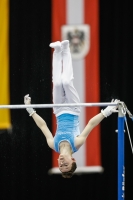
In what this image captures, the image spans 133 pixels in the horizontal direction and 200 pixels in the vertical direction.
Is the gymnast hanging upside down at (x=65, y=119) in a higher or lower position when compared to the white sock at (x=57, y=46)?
lower

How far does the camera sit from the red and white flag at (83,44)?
6109 mm

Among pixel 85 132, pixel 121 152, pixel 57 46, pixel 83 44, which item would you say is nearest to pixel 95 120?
pixel 85 132

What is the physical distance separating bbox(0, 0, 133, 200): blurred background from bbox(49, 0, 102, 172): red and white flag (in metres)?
0.04

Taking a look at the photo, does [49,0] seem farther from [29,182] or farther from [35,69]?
[29,182]

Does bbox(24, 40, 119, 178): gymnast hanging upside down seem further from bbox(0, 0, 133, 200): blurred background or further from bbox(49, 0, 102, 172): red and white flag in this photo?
bbox(0, 0, 133, 200): blurred background

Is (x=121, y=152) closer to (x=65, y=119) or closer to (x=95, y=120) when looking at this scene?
(x=95, y=120)

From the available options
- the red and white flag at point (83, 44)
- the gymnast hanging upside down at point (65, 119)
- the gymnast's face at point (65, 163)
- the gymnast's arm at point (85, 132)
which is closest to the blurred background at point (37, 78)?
the red and white flag at point (83, 44)

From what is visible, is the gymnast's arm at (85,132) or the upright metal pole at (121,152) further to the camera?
the gymnast's arm at (85,132)

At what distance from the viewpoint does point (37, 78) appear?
20.4ft

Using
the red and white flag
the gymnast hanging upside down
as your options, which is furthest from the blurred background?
the gymnast hanging upside down

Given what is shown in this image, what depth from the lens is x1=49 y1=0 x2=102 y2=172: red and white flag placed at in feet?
20.0

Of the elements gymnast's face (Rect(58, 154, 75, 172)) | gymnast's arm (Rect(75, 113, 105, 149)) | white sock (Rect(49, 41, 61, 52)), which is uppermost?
white sock (Rect(49, 41, 61, 52))

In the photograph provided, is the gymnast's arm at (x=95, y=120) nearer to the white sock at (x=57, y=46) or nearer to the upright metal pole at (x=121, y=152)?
the upright metal pole at (x=121, y=152)

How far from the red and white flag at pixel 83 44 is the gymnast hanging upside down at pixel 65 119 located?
1.18m
